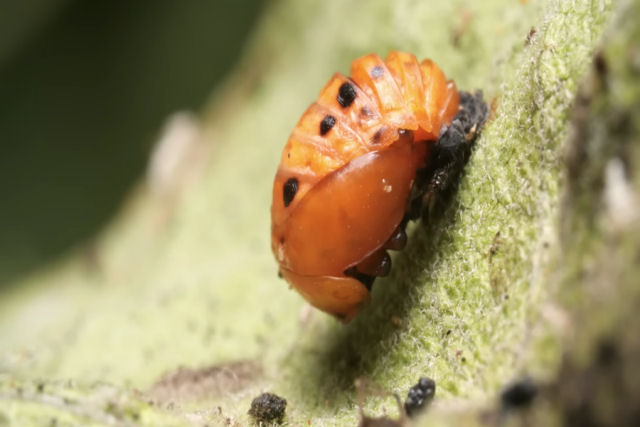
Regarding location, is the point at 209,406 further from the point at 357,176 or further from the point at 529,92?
the point at 529,92

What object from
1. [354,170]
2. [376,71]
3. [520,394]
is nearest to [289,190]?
[354,170]

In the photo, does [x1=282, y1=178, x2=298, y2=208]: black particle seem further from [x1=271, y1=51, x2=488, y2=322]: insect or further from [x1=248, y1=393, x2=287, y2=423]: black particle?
[x1=248, y1=393, x2=287, y2=423]: black particle

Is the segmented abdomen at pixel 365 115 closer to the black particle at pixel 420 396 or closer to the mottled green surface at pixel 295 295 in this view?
the mottled green surface at pixel 295 295

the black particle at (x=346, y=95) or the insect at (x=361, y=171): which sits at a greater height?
the black particle at (x=346, y=95)

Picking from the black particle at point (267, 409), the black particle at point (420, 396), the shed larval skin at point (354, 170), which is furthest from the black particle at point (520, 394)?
the black particle at point (267, 409)

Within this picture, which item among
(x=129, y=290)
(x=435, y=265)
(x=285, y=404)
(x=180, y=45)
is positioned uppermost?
(x=180, y=45)

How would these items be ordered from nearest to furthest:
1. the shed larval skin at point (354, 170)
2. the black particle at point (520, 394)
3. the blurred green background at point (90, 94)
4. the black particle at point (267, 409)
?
the black particle at point (520, 394) < the shed larval skin at point (354, 170) < the black particle at point (267, 409) < the blurred green background at point (90, 94)

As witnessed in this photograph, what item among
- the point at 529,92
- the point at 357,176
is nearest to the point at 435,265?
the point at 357,176

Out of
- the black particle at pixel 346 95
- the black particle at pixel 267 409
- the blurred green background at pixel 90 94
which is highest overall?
the blurred green background at pixel 90 94
